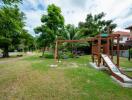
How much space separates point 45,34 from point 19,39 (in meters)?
9.72

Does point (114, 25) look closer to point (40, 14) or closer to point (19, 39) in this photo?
point (40, 14)

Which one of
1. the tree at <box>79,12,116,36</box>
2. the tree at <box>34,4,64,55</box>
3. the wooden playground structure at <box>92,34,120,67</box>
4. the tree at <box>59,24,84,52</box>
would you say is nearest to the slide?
the wooden playground structure at <box>92,34,120,67</box>

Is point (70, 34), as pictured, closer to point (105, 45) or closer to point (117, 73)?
point (105, 45)

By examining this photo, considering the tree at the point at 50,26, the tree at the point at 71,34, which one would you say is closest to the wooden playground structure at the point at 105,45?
the tree at the point at 71,34

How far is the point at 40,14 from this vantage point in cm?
2750

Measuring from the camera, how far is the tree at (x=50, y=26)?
2573 centimetres

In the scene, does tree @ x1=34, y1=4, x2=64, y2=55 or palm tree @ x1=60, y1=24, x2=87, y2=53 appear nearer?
tree @ x1=34, y1=4, x2=64, y2=55

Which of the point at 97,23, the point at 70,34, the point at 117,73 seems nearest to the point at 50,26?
the point at 70,34

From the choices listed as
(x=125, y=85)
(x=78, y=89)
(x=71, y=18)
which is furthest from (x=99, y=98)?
(x=71, y=18)

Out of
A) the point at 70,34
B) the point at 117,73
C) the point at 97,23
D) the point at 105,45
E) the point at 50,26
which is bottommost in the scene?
the point at 117,73

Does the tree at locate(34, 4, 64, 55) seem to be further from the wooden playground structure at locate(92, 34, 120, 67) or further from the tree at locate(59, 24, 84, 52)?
the wooden playground structure at locate(92, 34, 120, 67)

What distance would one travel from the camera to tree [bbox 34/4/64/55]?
25.7 meters

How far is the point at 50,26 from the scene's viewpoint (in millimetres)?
26812

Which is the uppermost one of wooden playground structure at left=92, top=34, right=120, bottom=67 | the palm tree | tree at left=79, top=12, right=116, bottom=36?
tree at left=79, top=12, right=116, bottom=36
